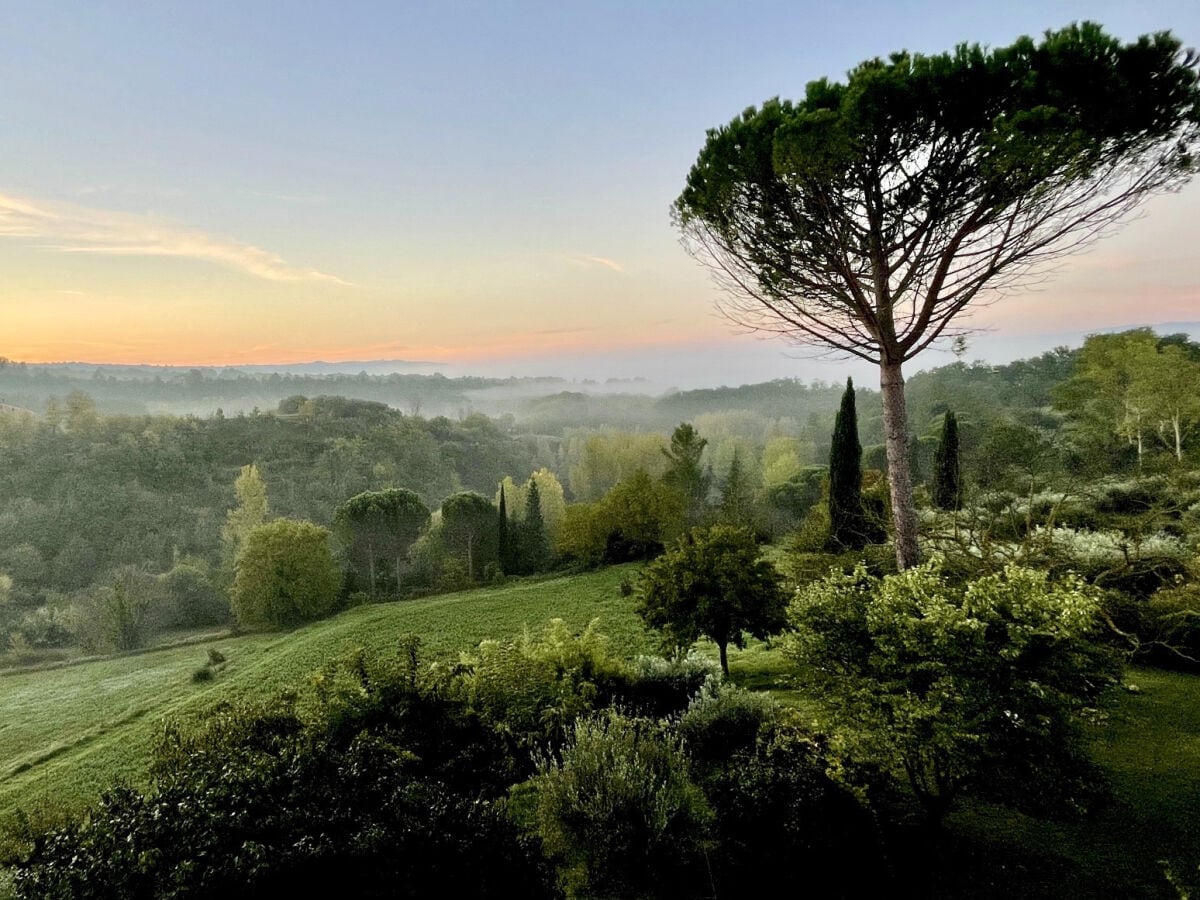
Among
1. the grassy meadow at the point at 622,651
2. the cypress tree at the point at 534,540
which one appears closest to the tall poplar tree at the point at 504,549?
the cypress tree at the point at 534,540

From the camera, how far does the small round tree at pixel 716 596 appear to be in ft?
33.9

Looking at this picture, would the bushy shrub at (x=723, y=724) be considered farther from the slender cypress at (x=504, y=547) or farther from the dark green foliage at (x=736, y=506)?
the slender cypress at (x=504, y=547)

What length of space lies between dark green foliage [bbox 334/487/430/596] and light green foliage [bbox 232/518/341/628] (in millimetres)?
5049

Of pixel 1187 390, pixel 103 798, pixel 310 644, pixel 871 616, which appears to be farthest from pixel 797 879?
pixel 1187 390

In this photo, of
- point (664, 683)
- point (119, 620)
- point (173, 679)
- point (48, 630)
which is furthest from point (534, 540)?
point (48, 630)

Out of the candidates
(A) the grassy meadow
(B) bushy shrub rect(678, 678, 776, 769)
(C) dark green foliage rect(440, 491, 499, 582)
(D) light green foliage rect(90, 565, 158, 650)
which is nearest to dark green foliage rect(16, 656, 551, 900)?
(B) bushy shrub rect(678, 678, 776, 769)

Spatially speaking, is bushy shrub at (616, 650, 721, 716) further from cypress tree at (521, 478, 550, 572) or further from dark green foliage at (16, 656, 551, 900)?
cypress tree at (521, 478, 550, 572)

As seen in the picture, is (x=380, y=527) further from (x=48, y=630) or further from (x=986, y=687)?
(x=986, y=687)

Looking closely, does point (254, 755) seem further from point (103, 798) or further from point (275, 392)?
point (275, 392)

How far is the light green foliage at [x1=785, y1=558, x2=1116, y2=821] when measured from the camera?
4309mm

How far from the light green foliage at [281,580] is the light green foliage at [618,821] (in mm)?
29700

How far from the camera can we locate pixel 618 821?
15.6 feet

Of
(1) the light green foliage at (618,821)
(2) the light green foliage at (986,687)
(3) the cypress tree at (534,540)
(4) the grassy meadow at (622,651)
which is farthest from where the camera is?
(3) the cypress tree at (534,540)

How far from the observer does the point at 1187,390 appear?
23.3 m
